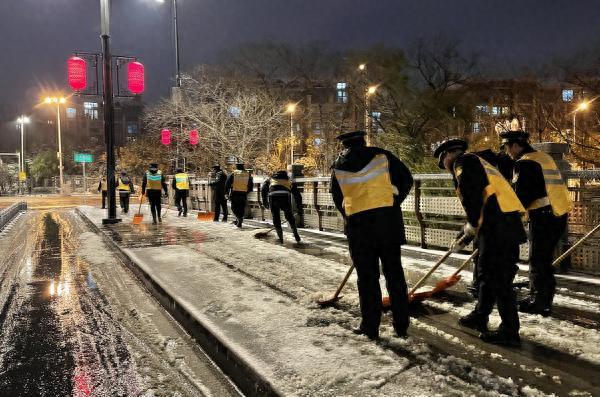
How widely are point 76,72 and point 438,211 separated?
11.5 meters

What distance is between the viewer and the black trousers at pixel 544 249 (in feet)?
13.2

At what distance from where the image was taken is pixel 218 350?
11.8 ft

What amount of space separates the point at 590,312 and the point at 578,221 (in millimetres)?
1923

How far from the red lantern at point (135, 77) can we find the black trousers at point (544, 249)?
12.9 meters

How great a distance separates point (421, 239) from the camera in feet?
26.1

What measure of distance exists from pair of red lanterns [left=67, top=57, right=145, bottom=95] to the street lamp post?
0.82 metres

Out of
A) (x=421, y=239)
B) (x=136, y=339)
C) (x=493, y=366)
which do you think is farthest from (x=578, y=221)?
(x=136, y=339)

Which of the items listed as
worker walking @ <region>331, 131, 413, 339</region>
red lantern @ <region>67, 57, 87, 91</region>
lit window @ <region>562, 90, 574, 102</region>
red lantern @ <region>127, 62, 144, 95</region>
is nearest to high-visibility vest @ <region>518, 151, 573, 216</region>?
worker walking @ <region>331, 131, 413, 339</region>

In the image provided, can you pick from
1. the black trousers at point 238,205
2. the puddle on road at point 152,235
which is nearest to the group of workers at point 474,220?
the puddle on road at point 152,235

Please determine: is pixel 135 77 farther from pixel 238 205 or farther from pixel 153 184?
pixel 238 205

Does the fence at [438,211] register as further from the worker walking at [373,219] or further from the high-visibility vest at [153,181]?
the worker walking at [373,219]

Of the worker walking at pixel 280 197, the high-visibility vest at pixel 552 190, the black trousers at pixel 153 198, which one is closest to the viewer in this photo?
the high-visibility vest at pixel 552 190

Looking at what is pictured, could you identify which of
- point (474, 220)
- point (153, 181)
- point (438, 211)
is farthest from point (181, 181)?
point (474, 220)

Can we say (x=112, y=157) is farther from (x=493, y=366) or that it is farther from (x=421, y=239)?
(x=493, y=366)
